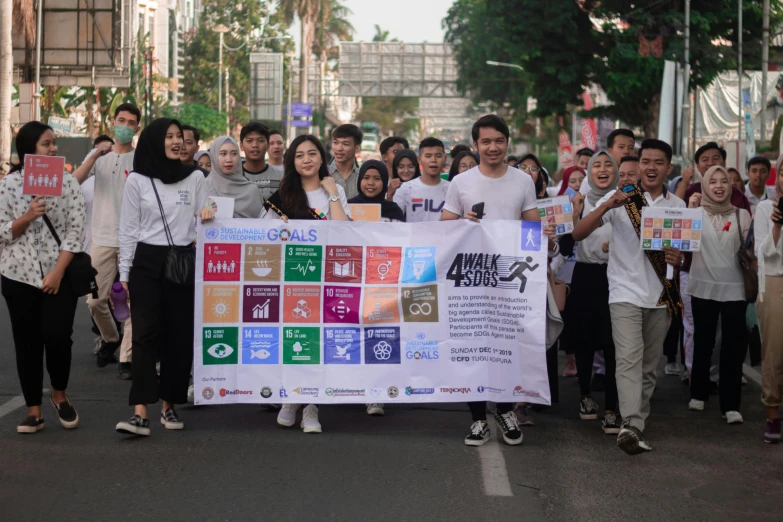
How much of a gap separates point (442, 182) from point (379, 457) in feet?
12.1

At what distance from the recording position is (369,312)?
25.4ft

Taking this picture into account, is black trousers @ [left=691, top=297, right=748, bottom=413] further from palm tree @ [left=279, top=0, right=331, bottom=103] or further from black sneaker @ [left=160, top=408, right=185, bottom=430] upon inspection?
palm tree @ [left=279, top=0, right=331, bottom=103]

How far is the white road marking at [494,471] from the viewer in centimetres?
620

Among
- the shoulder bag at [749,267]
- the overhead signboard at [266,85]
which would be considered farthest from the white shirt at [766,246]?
the overhead signboard at [266,85]

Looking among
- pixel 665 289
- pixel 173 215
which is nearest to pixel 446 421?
pixel 665 289

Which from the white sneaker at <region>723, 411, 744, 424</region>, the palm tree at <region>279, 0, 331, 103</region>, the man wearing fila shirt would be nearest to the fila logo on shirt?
the man wearing fila shirt

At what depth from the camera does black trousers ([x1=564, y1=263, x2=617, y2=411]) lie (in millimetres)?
8195

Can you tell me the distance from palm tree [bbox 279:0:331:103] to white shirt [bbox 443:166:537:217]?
194 feet

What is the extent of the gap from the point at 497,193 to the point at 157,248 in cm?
217

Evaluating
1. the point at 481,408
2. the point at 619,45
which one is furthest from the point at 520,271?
the point at 619,45

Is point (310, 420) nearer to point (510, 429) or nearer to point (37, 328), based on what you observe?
point (510, 429)

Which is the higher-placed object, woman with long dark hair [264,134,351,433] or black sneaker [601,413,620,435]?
woman with long dark hair [264,134,351,433]

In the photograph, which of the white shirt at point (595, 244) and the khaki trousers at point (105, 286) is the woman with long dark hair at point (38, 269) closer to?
the khaki trousers at point (105, 286)

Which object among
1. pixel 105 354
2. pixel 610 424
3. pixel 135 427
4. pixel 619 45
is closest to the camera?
pixel 135 427
